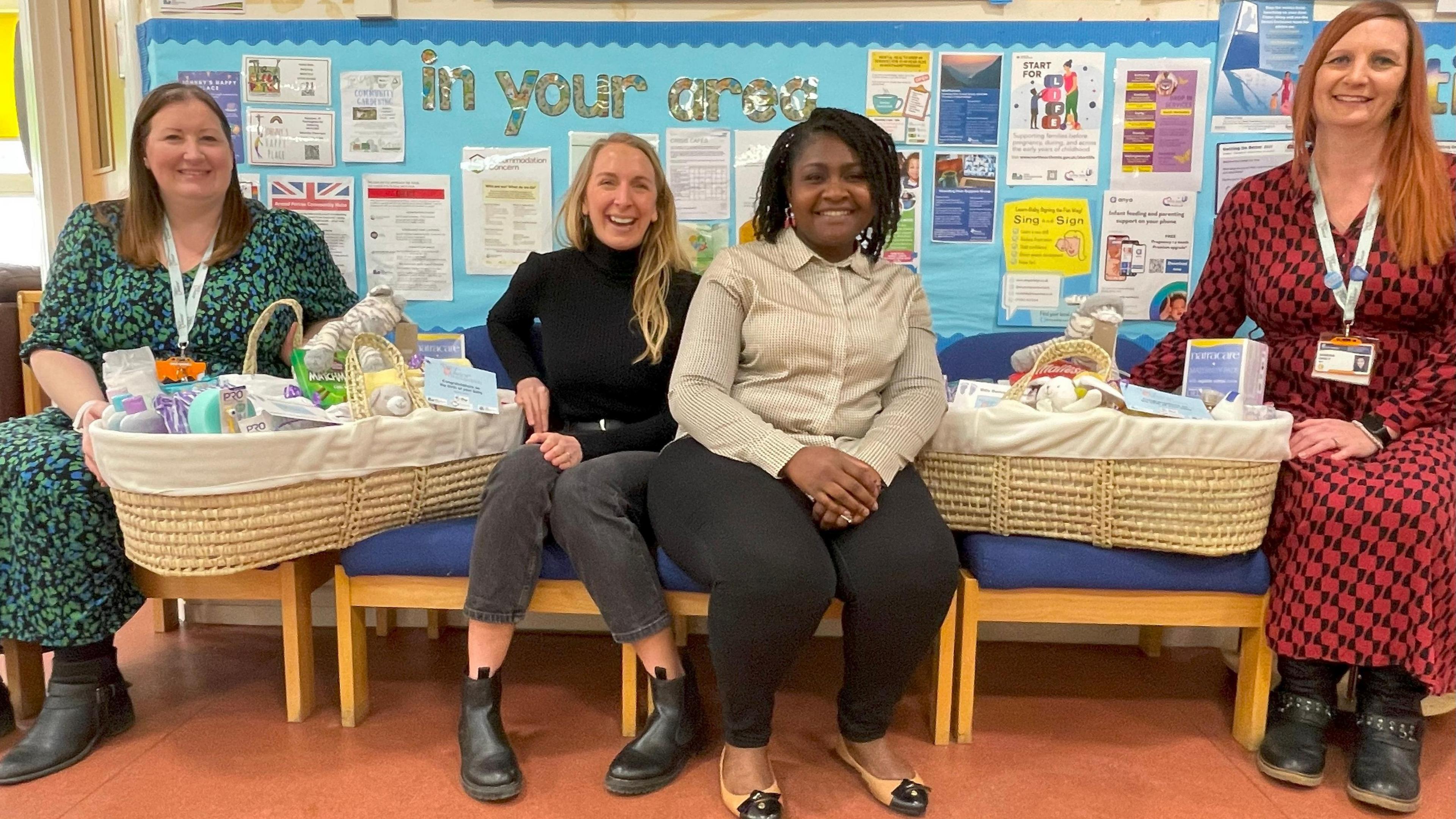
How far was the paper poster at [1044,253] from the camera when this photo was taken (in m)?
2.35

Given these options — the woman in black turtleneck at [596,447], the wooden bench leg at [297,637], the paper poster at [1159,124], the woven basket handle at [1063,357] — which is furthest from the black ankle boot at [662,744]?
the paper poster at [1159,124]

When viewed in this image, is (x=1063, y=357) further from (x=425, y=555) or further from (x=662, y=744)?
(x=425, y=555)

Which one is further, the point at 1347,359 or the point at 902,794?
the point at 1347,359

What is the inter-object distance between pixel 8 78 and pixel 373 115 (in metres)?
3.01

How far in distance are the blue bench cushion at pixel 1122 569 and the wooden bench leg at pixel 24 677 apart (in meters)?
1.91

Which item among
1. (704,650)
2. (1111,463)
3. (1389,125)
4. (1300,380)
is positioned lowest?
(704,650)

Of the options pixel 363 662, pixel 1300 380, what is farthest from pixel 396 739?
pixel 1300 380

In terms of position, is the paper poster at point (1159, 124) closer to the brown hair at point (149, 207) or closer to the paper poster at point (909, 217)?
the paper poster at point (909, 217)

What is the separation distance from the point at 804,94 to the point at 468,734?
165cm

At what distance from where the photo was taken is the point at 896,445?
169 centimetres

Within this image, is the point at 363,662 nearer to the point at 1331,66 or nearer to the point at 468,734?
the point at 468,734

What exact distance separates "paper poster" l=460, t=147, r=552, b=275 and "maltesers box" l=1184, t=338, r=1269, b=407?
1527mm

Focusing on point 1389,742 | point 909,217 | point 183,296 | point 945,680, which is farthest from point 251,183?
point 1389,742

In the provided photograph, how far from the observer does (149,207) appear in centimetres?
204
